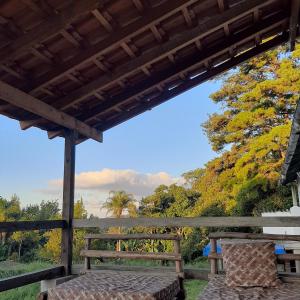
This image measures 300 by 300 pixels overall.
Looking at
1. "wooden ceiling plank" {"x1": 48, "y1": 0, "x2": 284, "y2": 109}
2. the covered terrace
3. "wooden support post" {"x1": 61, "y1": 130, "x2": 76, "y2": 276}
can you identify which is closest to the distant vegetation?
"wooden support post" {"x1": 61, "y1": 130, "x2": 76, "y2": 276}

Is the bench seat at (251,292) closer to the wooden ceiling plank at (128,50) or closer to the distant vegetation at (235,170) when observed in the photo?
the wooden ceiling plank at (128,50)

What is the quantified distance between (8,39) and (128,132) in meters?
15.9

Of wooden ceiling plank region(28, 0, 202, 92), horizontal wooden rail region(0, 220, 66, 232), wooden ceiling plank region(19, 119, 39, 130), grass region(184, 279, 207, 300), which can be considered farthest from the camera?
grass region(184, 279, 207, 300)

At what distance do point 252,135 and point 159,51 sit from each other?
9118 millimetres

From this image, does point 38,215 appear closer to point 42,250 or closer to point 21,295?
point 42,250

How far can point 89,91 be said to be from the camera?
3648 mm

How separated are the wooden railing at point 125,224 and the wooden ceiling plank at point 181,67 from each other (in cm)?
140

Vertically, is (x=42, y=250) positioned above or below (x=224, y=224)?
below

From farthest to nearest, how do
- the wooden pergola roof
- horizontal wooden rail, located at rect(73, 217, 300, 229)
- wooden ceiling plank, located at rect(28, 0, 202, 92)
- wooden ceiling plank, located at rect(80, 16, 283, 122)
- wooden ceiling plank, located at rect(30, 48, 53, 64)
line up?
wooden ceiling plank, located at rect(80, 16, 283, 122) < horizontal wooden rail, located at rect(73, 217, 300, 229) < wooden ceiling plank, located at rect(30, 48, 53, 64) < wooden ceiling plank, located at rect(28, 0, 202, 92) < the wooden pergola roof

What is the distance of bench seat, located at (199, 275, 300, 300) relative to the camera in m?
2.33

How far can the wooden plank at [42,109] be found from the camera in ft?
9.88

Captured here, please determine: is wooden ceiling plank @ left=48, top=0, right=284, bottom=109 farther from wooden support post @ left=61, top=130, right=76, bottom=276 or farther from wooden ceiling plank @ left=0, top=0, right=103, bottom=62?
wooden ceiling plank @ left=0, top=0, right=103, bottom=62

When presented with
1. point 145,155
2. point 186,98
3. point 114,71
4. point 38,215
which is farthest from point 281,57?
point 38,215

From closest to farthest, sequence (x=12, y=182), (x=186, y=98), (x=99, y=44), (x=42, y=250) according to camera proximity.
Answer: (x=99, y=44)
(x=42, y=250)
(x=12, y=182)
(x=186, y=98)
